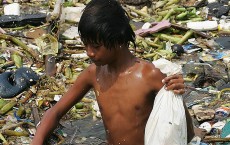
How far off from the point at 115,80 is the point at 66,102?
47 centimetres

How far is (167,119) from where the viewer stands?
3.07m

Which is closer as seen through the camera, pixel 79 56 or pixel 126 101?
pixel 126 101

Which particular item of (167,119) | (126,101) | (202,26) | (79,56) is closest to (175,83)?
(167,119)

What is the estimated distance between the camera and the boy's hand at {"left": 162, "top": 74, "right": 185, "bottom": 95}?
3004 mm

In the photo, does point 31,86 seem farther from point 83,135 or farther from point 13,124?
point 83,135

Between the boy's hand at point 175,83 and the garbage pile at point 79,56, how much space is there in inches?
56.8

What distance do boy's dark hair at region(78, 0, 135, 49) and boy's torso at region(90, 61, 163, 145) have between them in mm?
293

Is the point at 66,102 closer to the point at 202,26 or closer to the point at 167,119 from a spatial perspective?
the point at 167,119

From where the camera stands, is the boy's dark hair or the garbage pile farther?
the garbage pile

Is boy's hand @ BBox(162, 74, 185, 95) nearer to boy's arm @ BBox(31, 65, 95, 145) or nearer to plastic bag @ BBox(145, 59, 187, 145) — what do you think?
plastic bag @ BBox(145, 59, 187, 145)

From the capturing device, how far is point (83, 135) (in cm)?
491

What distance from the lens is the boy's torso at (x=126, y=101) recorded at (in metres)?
3.28

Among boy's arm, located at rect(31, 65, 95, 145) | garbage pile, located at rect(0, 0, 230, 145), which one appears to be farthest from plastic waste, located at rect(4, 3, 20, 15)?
boy's arm, located at rect(31, 65, 95, 145)

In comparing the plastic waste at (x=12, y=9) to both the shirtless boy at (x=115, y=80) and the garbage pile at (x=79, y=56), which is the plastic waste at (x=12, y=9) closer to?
the garbage pile at (x=79, y=56)
